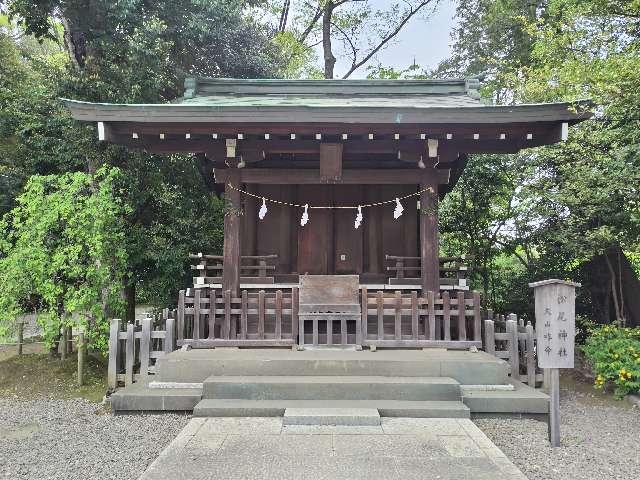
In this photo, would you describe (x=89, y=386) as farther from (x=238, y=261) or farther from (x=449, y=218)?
(x=449, y=218)

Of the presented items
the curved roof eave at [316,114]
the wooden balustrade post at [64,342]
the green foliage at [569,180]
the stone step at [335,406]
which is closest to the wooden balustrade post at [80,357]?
the wooden balustrade post at [64,342]

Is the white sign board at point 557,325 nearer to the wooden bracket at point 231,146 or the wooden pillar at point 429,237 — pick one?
the wooden pillar at point 429,237

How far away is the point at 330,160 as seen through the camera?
6738 mm

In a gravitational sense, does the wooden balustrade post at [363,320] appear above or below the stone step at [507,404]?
above

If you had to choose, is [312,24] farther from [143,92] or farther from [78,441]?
[78,441]

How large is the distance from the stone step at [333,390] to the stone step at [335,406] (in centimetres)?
13

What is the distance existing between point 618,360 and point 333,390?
171 inches

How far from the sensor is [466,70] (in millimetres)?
20234

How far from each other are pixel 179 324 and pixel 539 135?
19.5 feet

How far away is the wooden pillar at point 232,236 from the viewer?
268 inches

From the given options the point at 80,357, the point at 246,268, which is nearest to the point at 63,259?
the point at 80,357

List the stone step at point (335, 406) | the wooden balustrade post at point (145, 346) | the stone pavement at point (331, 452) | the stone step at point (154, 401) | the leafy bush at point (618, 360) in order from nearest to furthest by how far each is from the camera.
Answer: the stone pavement at point (331, 452) → the stone step at point (335, 406) → the stone step at point (154, 401) → the wooden balustrade post at point (145, 346) → the leafy bush at point (618, 360)

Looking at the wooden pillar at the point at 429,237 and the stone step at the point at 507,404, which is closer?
the stone step at the point at 507,404

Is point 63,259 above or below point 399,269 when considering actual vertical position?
above
